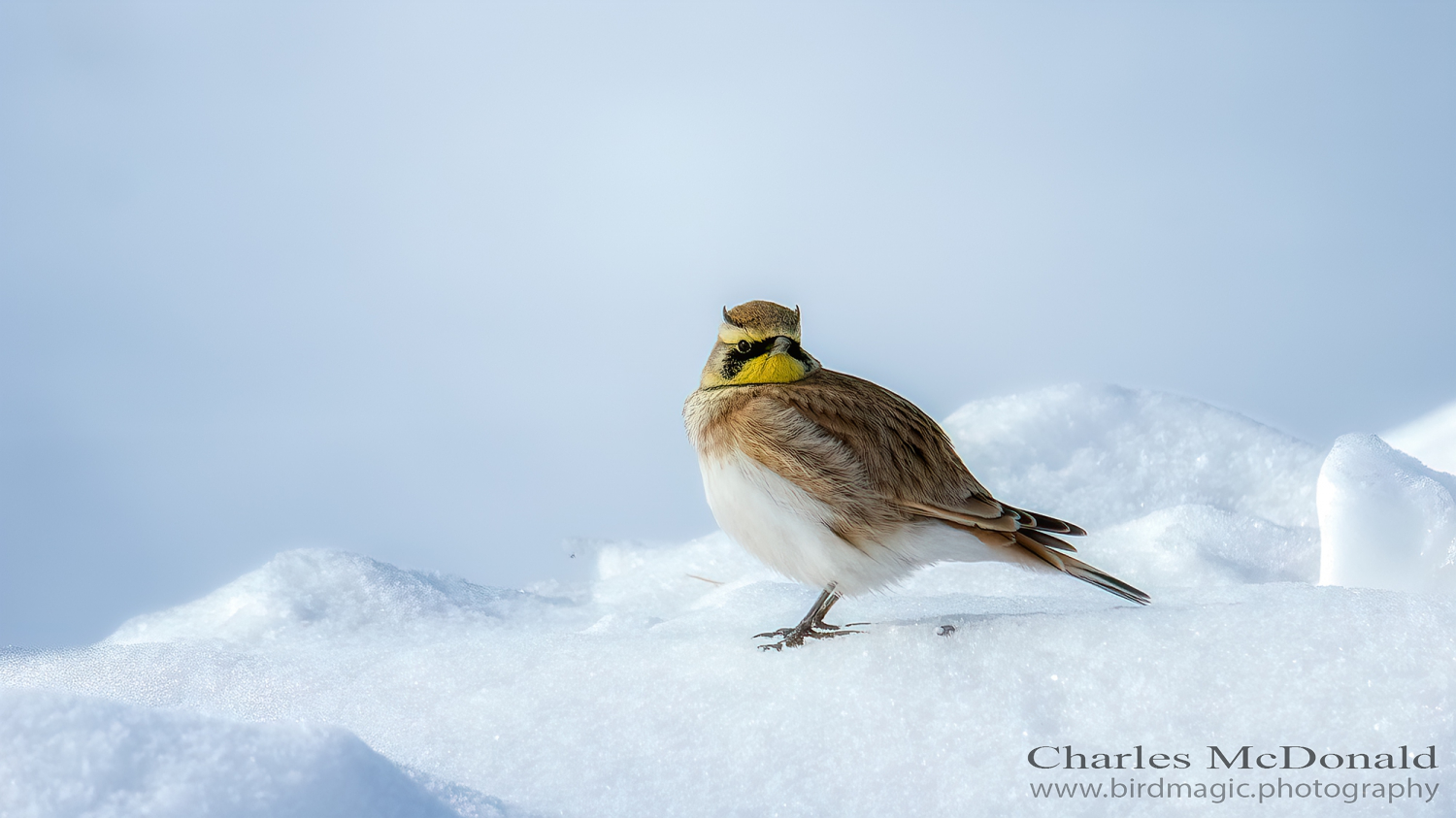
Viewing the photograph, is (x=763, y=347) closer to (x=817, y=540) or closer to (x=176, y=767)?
(x=817, y=540)

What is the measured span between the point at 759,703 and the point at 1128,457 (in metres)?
3.96

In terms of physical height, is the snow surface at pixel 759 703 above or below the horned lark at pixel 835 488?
below

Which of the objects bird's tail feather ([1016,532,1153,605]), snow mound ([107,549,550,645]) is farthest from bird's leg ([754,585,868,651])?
snow mound ([107,549,550,645])

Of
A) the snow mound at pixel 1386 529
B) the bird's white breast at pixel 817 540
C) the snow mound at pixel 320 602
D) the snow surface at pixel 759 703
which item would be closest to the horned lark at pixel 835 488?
the bird's white breast at pixel 817 540

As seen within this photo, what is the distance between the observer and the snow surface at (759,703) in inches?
93.0

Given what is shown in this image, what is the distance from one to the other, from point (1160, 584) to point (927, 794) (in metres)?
2.56

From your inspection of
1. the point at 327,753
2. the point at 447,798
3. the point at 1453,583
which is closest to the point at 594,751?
the point at 447,798

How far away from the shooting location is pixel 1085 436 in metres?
6.47

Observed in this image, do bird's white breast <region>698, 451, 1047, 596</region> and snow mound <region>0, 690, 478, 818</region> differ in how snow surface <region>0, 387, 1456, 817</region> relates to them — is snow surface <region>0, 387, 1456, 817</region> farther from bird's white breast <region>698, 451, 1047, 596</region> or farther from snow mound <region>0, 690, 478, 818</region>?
bird's white breast <region>698, 451, 1047, 596</region>

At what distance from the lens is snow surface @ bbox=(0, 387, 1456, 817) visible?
7.75ft

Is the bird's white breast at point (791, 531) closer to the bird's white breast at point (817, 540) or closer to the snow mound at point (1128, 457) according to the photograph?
the bird's white breast at point (817, 540)

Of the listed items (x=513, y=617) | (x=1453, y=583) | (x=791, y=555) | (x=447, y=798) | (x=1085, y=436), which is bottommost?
(x=447, y=798)

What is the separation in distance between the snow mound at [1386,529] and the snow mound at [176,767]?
4.04 metres

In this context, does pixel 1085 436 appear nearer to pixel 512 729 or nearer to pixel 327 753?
pixel 512 729
